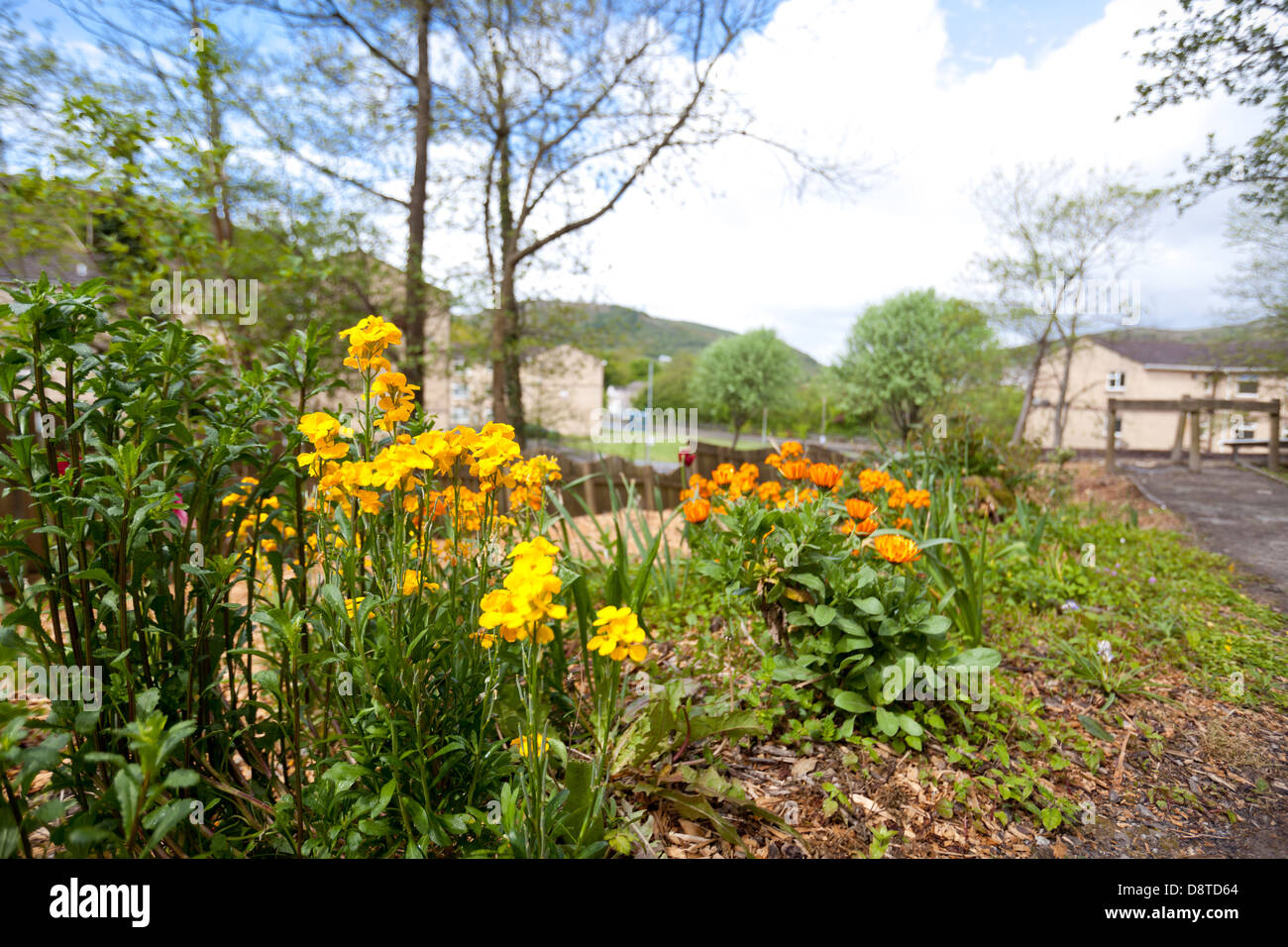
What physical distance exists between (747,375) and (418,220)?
20434 mm

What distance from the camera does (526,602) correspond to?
0.77 meters

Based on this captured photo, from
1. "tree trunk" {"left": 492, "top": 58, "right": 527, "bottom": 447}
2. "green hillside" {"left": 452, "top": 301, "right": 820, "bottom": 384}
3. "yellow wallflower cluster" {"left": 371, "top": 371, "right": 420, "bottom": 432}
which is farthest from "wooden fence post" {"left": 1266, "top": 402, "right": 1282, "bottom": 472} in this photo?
"green hillside" {"left": 452, "top": 301, "right": 820, "bottom": 384}

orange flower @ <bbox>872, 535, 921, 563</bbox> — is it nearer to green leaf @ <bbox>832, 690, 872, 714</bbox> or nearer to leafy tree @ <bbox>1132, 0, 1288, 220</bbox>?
green leaf @ <bbox>832, 690, 872, 714</bbox>

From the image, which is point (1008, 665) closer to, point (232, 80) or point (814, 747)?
point (814, 747)

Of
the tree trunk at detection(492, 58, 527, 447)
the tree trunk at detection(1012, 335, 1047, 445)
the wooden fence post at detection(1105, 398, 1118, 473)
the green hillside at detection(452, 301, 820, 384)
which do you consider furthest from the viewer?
the tree trunk at detection(1012, 335, 1047, 445)

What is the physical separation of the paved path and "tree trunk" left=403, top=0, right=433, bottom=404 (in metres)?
5.40

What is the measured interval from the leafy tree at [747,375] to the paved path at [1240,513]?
73.2 feet

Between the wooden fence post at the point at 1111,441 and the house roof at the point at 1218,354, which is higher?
the house roof at the point at 1218,354

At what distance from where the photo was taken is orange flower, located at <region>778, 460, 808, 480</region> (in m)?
1.80

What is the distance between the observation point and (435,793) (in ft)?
3.55

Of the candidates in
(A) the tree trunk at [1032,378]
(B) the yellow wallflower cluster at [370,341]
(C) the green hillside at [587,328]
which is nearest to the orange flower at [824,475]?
(B) the yellow wallflower cluster at [370,341]

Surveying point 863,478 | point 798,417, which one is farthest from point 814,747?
point 798,417

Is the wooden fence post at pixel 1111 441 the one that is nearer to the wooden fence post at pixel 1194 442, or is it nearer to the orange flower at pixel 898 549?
the wooden fence post at pixel 1194 442

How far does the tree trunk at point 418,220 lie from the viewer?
210 inches
